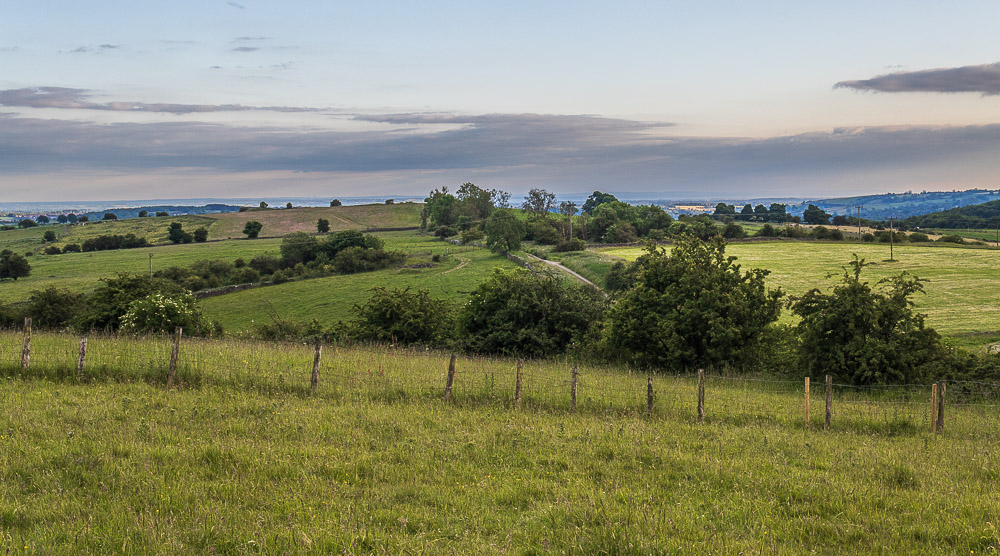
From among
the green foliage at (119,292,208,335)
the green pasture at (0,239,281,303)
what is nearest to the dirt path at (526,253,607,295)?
the green pasture at (0,239,281,303)

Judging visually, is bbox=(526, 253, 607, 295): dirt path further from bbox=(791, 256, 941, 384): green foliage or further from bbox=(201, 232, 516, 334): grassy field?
bbox=(791, 256, 941, 384): green foliage

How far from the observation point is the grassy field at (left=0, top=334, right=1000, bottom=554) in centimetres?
725

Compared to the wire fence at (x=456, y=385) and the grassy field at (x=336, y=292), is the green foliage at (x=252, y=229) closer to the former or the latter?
the grassy field at (x=336, y=292)

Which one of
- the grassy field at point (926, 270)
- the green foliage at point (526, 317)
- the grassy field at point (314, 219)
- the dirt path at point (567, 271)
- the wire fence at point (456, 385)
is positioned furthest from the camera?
the grassy field at point (314, 219)

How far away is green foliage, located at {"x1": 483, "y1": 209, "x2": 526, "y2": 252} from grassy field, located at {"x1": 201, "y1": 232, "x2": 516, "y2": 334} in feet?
15.0

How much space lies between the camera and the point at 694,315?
28219 millimetres

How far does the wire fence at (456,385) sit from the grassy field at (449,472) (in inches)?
4.6

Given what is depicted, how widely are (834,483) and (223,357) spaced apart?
16.1 metres

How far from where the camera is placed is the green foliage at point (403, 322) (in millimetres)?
36656

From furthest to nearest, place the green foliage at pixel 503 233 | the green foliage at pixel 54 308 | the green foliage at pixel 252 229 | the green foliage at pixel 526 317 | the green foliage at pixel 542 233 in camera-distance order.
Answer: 1. the green foliage at pixel 252 229
2. the green foliage at pixel 542 233
3. the green foliage at pixel 503 233
4. the green foliage at pixel 54 308
5. the green foliage at pixel 526 317

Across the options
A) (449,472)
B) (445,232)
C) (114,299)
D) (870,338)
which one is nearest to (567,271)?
(114,299)

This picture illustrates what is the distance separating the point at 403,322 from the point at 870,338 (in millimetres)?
23867

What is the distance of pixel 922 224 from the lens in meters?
180

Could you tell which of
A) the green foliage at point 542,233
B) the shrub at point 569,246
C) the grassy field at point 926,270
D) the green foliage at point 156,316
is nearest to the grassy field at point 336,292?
the shrub at point 569,246
